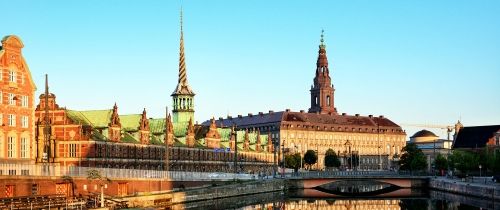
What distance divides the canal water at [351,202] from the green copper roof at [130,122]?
23416 millimetres

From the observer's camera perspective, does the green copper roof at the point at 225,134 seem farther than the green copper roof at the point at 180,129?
Yes

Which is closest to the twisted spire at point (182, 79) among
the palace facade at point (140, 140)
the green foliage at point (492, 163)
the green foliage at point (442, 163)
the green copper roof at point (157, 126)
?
the palace facade at point (140, 140)

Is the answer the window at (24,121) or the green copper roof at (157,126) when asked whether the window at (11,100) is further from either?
the green copper roof at (157,126)

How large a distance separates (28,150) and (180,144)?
176 ft

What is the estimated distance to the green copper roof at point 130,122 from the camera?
118 metres

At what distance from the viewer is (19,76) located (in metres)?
78.8

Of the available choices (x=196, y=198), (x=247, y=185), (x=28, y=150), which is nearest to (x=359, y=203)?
(x=247, y=185)

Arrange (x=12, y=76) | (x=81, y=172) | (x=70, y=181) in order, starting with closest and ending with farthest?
(x=70, y=181) < (x=81, y=172) < (x=12, y=76)

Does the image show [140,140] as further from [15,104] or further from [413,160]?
[413,160]

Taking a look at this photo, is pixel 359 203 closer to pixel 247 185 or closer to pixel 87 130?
pixel 247 185

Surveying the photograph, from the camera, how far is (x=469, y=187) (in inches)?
4075

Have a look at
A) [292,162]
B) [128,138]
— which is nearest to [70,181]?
[128,138]

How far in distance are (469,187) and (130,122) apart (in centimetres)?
5052

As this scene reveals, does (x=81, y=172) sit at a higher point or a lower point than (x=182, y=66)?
lower
